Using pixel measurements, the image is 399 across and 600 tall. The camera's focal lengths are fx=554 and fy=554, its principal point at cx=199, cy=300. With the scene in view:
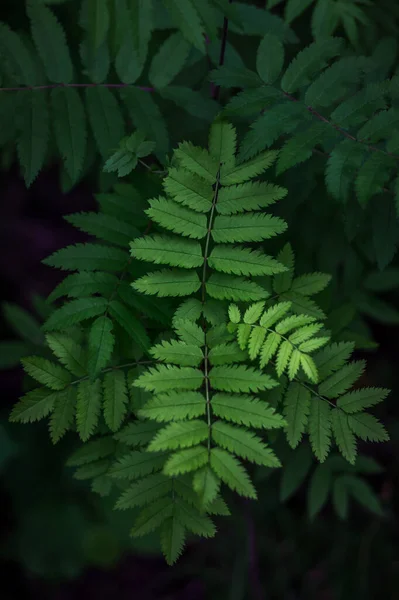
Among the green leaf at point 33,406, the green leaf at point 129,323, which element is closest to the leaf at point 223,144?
the green leaf at point 129,323

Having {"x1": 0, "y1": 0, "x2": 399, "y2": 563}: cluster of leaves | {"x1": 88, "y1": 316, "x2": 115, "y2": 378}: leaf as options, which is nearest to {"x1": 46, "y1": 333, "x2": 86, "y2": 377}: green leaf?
{"x1": 0, "y1": 0, "x2": 399, "y2": 563}: cluster of leaves

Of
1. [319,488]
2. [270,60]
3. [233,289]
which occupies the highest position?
[270,60]

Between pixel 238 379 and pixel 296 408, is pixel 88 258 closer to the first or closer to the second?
pixel 238 379

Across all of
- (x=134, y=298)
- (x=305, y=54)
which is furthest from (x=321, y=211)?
(x=134, y=298)

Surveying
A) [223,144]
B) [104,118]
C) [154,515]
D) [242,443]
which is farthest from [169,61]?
[154,515]

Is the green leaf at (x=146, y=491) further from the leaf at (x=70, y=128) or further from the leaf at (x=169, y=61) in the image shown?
the leaf at (x=169, y=61)
